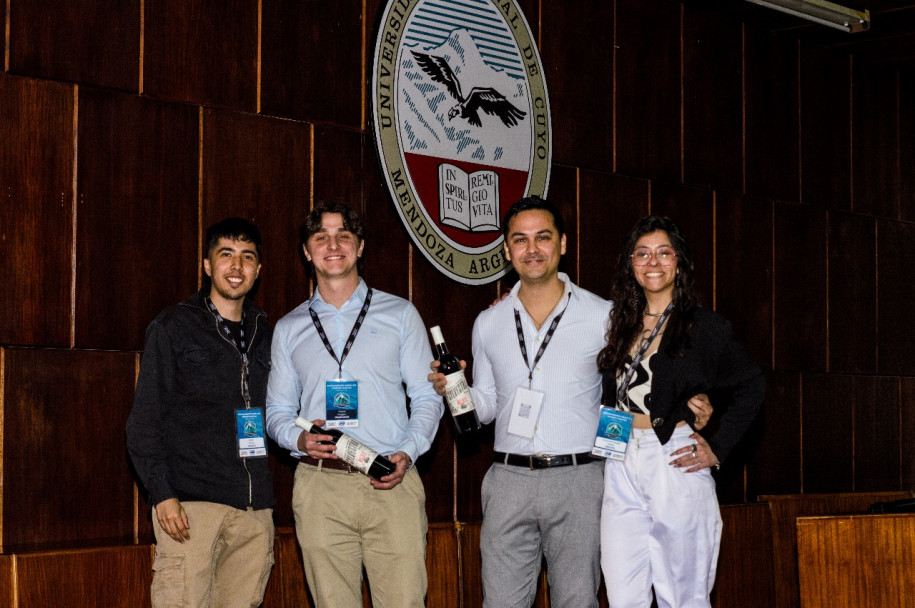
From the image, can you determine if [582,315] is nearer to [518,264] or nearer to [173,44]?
[518,264]

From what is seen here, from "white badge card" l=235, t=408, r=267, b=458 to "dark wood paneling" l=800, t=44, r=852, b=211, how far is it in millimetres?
4380

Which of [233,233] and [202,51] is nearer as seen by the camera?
[233,233]

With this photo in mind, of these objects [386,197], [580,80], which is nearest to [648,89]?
[580,80]

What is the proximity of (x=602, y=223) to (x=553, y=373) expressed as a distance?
2175mm

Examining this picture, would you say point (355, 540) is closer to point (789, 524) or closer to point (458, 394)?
point (458, 394)

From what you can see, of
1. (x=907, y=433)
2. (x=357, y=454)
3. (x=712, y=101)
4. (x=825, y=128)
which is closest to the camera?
(x=357, y=454)

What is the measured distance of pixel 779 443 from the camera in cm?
646

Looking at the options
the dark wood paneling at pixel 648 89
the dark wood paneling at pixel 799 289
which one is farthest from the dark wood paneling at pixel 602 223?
the dark wood paneling at pixel 799 289

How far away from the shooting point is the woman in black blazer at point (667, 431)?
352 cm

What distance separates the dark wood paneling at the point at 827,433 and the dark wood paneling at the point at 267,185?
3517 mm

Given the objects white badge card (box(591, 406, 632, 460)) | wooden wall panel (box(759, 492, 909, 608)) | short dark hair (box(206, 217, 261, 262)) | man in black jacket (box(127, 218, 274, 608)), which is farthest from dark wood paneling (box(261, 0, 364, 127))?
wooden wall panel (box(759, 492, 909, 608))

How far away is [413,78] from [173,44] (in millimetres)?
1188

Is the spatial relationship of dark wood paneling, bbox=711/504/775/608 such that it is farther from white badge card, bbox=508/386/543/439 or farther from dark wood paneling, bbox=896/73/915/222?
dark wood paneling, bbox=896/73/915/222

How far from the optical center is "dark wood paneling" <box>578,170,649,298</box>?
18.5 ft
